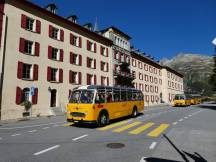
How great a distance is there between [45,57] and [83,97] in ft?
45.7

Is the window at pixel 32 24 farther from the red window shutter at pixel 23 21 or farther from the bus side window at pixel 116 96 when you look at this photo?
the bus side window at pixel 116 96

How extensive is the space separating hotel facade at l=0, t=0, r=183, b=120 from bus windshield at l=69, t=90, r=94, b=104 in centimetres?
902

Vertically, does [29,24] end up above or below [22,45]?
above

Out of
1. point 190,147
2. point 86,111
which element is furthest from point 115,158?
point 86,111

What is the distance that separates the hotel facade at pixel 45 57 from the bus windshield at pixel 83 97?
9025 mm

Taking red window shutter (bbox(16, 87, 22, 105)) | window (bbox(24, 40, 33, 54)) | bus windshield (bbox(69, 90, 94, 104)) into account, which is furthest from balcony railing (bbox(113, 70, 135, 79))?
bus windshield (bbox(69, 90, 94, 104))

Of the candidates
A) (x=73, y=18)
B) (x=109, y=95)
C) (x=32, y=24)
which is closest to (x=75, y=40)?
(x=73, y=18)

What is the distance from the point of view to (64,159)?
6469 mm

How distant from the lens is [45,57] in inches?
985

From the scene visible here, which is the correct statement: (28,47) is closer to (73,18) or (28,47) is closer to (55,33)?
(55,33)

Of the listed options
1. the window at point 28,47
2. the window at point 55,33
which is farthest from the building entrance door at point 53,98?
the window at point 55,33

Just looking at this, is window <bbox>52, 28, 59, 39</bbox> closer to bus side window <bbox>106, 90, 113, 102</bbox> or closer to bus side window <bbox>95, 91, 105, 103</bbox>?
bus side window <bbox>106, 90, 113, 102</bbox>

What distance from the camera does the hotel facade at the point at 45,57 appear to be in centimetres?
2111

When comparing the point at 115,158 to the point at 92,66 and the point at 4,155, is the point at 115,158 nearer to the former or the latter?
the point at 4,155
